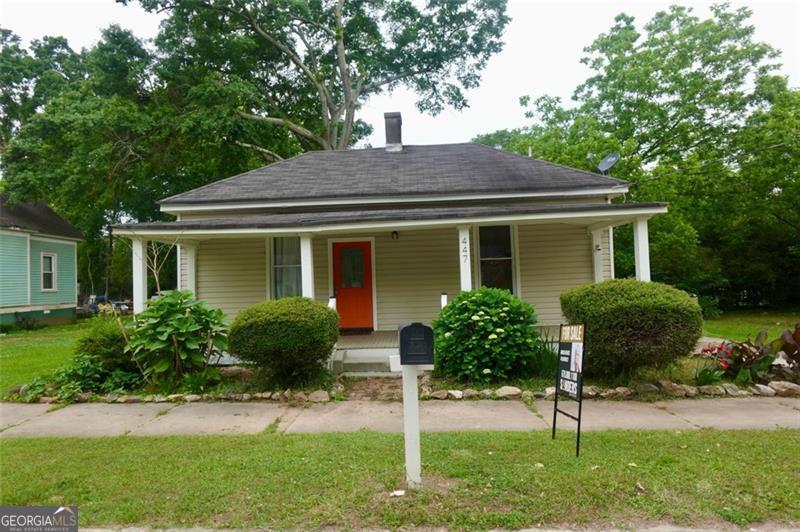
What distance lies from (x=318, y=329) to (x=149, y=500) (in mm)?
3378

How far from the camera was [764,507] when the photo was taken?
3.01m

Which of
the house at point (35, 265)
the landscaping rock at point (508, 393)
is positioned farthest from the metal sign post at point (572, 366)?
the house at point (35, 265)

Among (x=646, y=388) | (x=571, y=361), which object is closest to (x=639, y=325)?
(x=646, y=388)

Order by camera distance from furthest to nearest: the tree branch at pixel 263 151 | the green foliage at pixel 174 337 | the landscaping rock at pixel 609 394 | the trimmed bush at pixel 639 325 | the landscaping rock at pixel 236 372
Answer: the tree branch at pixel 263 151, the landscaping rock at pixel 236 372, the green foliage at pixel 174 337, the landscaping rock at pixel 609 394, the trimmed bush at pixel 639 325

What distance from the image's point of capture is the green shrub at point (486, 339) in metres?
6.77

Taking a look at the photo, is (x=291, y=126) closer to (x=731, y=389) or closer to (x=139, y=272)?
(x=139, y=272)

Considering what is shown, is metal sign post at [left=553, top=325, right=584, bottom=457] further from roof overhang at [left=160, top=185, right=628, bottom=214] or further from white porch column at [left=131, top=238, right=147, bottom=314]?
white porch column at [left=131, top=238, right=147, bottom=314]

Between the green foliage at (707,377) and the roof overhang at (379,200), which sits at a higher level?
the roof overhang at (379,200)

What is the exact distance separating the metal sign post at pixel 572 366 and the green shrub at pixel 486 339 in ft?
7.60

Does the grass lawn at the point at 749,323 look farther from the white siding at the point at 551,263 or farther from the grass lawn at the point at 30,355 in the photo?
the grass lawn at the point at 30,355

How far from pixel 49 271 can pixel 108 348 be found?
1666 centimetres

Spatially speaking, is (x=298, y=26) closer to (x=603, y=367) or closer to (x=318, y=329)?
(x=318, y=329)

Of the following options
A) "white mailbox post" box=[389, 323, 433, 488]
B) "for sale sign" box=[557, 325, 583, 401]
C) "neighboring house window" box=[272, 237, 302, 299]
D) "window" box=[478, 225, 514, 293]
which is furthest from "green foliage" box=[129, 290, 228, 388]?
"window" box=[478, 225, 514, 293]

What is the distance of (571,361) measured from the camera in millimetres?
4219
